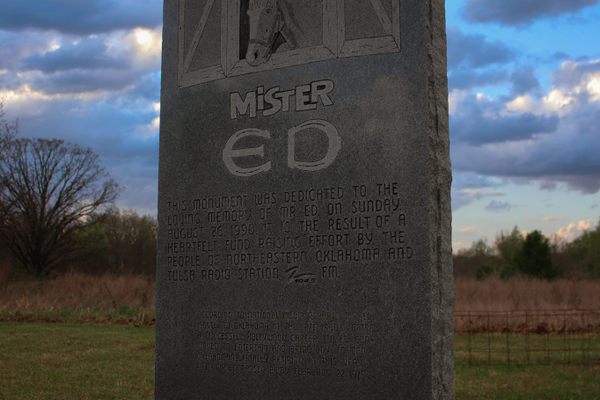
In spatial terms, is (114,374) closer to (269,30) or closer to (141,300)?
(269,30)

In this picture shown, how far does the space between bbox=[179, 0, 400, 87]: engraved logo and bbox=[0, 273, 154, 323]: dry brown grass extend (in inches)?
579

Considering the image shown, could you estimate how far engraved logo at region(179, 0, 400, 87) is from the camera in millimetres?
5266

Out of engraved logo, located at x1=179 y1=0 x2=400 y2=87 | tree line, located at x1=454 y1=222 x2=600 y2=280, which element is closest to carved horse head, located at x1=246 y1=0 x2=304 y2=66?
engraved logo, located at x1=179 y1=0 x2=400 y2=87

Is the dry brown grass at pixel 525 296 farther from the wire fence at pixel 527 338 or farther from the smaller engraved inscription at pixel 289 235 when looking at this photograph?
the smaller engraved inscription at pixel 289 235

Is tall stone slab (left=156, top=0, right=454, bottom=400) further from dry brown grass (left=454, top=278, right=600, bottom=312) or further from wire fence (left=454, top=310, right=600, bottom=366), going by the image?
dry brown grass (left=454, top=278, right=600, bottom=312)

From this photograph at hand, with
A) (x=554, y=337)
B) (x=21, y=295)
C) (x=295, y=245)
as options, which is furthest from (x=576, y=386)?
(x=21, y=295)

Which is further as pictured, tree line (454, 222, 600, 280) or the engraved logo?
Answer: tree line (454, 222, 600, 280)

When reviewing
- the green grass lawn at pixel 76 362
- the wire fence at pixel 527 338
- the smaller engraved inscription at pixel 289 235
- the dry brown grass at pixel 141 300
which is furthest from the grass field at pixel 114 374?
the smaller engraved inscription at pixel 289 235

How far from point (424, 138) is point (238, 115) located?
5.43ft

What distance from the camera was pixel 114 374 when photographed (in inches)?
476

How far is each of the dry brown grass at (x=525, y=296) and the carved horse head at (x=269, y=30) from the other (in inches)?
587

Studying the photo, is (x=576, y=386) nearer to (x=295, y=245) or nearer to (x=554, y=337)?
(x=554, y=337)

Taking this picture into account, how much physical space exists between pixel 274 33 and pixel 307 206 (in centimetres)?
142

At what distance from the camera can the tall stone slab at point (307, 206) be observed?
194 inches
